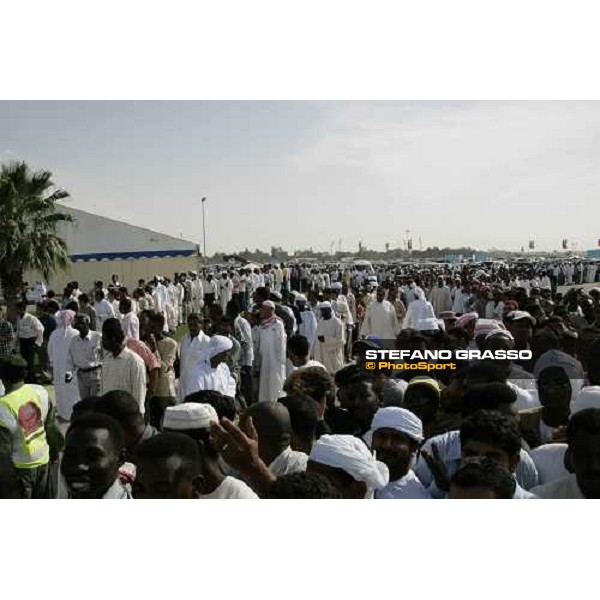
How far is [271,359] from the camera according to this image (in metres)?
8.04

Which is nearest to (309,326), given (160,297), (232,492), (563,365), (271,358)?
(271,358)

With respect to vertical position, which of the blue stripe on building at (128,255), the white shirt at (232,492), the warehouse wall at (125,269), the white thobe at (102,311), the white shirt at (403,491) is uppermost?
the blue stripe on building at (128,255)

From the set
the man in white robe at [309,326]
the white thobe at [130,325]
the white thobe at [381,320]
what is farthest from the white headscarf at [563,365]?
the white thobe at [130,325]

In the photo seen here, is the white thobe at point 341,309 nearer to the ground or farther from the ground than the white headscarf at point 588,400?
farther from the ground

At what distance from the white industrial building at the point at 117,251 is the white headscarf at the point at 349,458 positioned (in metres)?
17.3

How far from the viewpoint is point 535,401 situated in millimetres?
4957

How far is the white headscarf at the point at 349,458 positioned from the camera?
10.1ft

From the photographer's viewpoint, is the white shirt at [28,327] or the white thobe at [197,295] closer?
the white shirt at [28,327]

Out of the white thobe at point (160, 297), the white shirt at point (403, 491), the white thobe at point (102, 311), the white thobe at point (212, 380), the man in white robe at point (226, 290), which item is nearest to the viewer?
the white shirt at point (403, 491)

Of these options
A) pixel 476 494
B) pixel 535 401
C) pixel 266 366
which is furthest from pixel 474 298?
pixel 476 494

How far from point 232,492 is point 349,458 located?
516 mm

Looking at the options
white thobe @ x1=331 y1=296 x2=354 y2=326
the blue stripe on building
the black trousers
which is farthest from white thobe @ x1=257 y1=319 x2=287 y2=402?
the blue stripe on building

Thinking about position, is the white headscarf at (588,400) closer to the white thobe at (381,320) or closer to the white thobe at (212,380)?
the white thobe at (212,380)

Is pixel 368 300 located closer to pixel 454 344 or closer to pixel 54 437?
pixel 454 344
